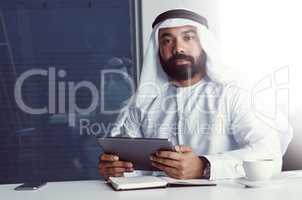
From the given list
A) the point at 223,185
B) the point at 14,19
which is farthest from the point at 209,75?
the point at 14,19

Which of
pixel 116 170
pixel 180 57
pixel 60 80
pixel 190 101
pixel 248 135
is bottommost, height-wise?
pixel 116 170

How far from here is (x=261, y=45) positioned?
239cm

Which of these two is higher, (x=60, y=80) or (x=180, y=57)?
(x=180, y=57)

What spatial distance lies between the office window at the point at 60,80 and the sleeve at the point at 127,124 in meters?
0.05

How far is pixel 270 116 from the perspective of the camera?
90.5 inches

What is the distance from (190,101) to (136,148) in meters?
0.66

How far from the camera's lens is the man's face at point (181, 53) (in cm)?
237

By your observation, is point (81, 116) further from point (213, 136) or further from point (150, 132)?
point (213, 136)

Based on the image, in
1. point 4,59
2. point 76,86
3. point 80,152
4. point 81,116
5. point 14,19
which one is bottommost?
point 80,152

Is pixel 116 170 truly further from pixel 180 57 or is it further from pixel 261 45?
pixel 261 45

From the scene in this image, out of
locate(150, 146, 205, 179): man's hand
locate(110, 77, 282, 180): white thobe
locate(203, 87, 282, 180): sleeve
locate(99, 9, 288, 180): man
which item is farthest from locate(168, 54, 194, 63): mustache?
locate(150, 146, 205, 179): man's hand

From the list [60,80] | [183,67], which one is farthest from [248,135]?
[60,80]

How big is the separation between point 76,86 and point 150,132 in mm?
485

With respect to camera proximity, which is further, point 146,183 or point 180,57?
point 180,57
